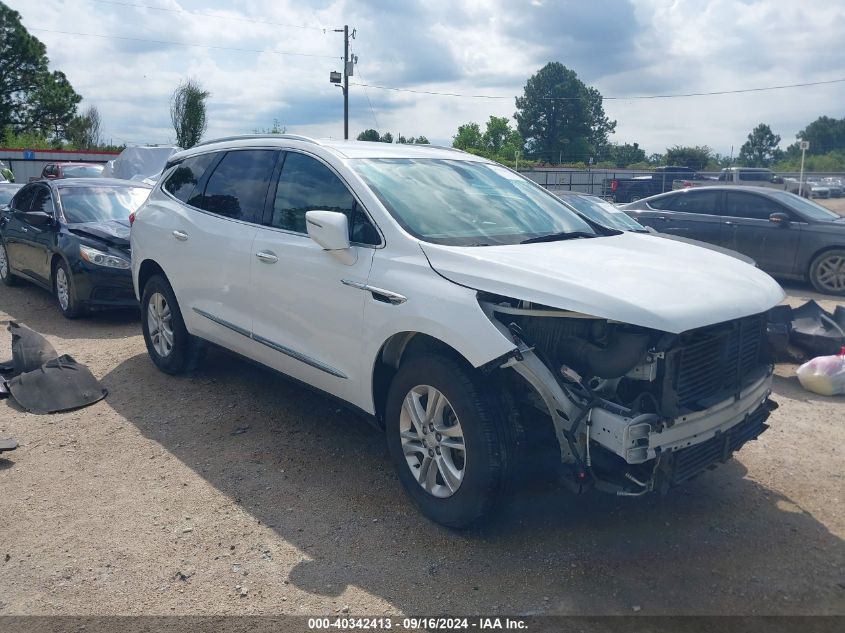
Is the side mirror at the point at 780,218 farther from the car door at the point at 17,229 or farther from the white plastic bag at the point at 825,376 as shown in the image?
the car door at the point at 17,229

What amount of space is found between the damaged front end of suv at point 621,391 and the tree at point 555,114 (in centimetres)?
9252

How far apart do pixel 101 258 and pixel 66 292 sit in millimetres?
739

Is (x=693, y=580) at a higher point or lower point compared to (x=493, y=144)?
lower

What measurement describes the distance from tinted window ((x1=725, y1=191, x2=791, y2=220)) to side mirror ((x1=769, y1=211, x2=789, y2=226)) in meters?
0.20

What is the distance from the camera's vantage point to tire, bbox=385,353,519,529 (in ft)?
11.2

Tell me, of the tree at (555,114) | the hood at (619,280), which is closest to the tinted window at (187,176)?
A: the hood at (619,280)

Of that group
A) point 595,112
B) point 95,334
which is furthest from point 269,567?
point 595,112

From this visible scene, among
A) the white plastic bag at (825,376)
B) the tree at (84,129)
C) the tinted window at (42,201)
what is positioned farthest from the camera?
the tree at (84,129)

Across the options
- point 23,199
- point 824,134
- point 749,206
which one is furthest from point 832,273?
point 824,134

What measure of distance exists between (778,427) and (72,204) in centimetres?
827

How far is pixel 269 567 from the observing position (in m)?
3.50

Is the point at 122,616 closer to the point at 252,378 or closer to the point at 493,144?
the point at 252,378

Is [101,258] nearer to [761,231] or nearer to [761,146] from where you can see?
[761,231]

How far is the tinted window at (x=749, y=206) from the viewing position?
11680 millimetres
